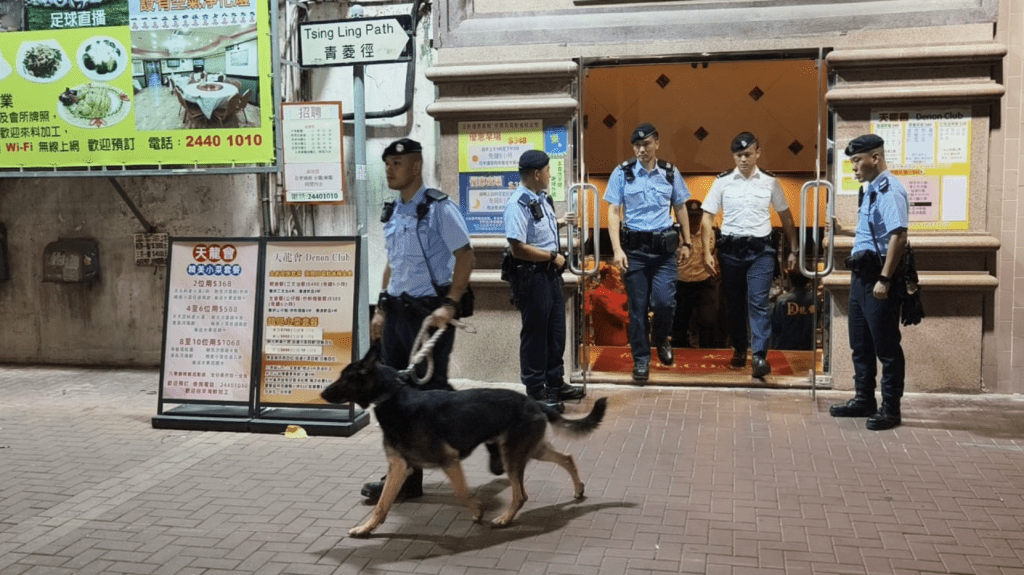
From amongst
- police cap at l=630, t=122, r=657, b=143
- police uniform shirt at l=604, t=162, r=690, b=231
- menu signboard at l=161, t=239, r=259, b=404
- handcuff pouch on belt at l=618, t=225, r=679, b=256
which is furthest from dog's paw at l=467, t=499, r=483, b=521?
police cap at l=630, t=122, r=657, b=143

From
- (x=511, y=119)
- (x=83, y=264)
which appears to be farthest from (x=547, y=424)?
(x=83, y=264)

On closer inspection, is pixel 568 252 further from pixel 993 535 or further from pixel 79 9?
pixel 79 9

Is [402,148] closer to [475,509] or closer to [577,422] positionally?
[577,422]

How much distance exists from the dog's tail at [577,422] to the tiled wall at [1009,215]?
4.23 m

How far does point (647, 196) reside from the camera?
26.9 feet

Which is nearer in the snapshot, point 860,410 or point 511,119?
point 860,410

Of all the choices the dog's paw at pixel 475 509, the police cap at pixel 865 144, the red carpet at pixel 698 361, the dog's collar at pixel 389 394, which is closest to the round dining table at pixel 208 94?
the red carpet at pixel 698 361

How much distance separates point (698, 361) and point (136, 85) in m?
5.72

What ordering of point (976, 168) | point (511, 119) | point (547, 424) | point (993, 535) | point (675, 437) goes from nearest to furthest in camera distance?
1. point (993, 535)
2. point (547, 424)
3. point (675, 437)
4. point (976, 168)
5. point (511, 119)

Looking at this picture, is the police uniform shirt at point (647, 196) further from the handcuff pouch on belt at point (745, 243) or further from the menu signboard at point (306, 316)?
the menu signboard at point (306, 316)

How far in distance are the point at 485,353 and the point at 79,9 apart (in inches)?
186

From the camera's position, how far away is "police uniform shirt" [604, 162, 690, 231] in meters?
8.18

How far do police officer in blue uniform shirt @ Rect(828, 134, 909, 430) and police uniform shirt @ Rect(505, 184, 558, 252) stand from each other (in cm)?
218

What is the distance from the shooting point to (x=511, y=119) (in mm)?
8062
